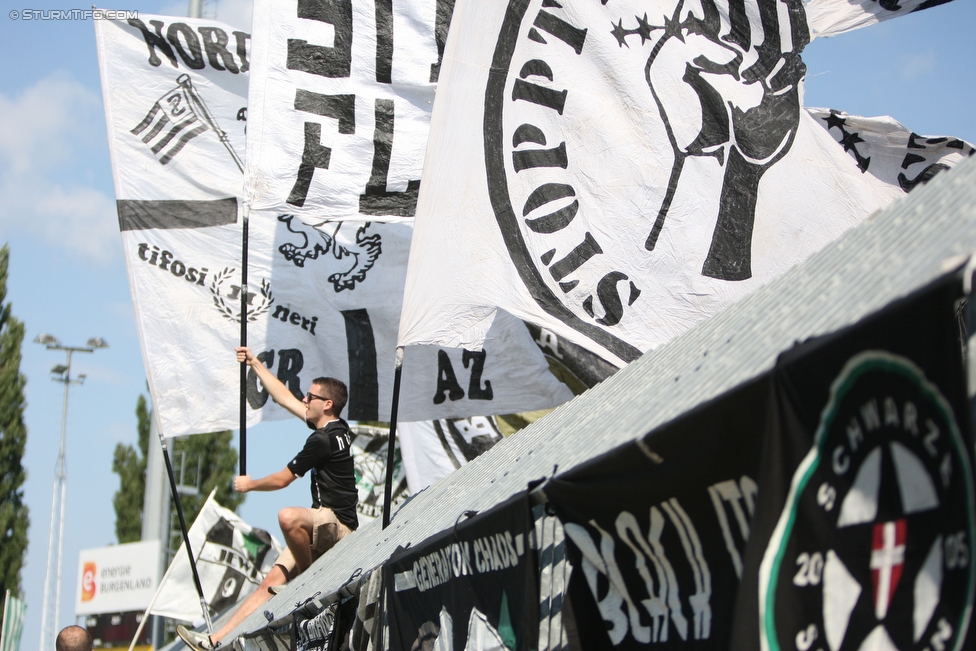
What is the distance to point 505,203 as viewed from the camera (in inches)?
213

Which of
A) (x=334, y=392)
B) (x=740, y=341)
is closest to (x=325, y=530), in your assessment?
(x=334, y=392)

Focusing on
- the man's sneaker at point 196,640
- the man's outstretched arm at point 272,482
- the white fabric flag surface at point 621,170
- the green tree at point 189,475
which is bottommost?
the man's sneaker at point 196,640

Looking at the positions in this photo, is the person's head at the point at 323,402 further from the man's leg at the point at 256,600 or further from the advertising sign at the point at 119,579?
the advertising sign at the point at 119,579

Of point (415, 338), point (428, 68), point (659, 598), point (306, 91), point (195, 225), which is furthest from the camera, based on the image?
point (195, 225)

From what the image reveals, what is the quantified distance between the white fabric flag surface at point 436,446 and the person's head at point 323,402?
134 inches

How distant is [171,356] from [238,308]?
0.59m

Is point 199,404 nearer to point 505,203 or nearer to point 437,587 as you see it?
point 505,203

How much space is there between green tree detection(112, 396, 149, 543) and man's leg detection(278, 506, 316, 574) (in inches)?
1103

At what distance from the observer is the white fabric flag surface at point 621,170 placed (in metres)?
5.31

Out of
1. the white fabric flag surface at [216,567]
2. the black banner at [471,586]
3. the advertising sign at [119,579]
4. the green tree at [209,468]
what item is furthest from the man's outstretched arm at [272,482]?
the green tree at [209,468]

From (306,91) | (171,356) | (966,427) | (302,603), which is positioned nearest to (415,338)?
(302,603)

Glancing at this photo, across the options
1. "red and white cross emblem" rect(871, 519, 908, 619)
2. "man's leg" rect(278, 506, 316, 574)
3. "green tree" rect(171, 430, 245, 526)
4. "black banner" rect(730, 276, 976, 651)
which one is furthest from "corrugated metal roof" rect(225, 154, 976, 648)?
"green tree" rect(171, 430, 245, 526)

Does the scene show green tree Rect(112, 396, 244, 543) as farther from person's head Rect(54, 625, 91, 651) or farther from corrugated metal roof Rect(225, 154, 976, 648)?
corrugated metal roof Rect(225, 154, 976, 648)

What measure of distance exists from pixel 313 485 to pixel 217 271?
6.81 ft
